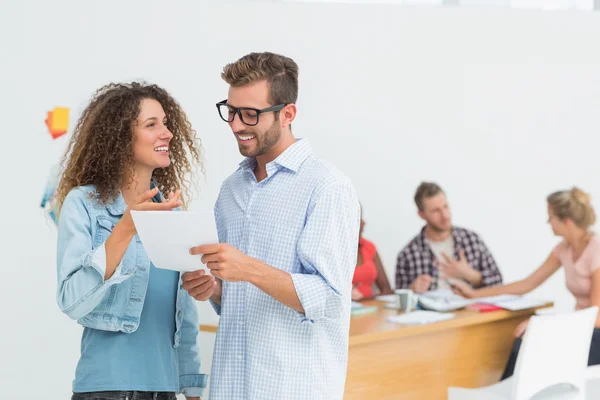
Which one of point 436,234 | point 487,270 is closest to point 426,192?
point 436,234

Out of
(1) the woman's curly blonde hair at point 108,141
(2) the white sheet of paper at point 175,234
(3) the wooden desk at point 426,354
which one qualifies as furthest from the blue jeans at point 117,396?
(3) the wooden desk at point 426,354

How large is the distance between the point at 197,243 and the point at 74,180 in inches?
19.7

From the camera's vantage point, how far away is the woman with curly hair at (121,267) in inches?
74.5

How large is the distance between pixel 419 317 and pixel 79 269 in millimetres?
2231

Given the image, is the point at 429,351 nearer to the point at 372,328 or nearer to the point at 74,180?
the point at 372,328

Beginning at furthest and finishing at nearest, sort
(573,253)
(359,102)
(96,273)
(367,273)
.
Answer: (359,102) < (367,273) < (573,253) < (96,273)

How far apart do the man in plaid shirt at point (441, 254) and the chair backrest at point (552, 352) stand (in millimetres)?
1268

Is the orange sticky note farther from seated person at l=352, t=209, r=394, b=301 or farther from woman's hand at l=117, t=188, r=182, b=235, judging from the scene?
woman's hand at l=117, t=188, r=182, b=235

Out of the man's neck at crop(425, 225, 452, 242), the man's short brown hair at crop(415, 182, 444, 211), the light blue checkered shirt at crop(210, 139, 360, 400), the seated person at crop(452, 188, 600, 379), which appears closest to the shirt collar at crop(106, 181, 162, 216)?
the light blue checkered shirt at crop(210, 139, 360, 400)

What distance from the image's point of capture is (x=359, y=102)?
6.09 metres

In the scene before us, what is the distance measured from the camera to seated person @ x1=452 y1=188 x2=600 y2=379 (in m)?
4.42

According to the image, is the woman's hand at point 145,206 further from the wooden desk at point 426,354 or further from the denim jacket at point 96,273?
the wooden desk at point 426,354

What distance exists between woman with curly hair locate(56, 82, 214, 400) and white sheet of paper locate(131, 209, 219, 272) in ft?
0.22

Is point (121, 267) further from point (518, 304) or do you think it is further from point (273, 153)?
point (518, 304)
